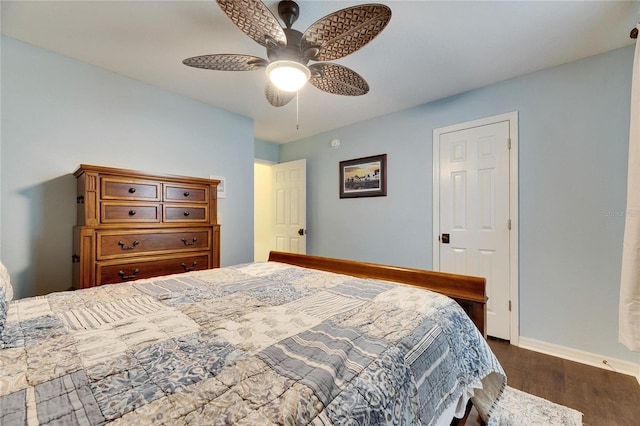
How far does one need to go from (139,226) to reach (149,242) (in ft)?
0.48

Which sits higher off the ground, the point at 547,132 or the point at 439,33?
the point at 439,33

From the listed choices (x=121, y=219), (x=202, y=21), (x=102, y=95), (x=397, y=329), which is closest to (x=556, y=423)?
(x=397, y=329)

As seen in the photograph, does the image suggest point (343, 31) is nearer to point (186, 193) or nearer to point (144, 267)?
point (186, 193)

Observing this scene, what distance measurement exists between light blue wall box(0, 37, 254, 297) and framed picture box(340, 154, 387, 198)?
1997 mm

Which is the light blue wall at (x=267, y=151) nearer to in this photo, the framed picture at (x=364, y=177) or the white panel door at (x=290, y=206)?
the white panel door at (x=290, y=206)

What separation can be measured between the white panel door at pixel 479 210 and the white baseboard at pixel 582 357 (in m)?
0.18

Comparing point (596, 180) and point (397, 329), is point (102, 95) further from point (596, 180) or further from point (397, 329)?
point (596, 180)

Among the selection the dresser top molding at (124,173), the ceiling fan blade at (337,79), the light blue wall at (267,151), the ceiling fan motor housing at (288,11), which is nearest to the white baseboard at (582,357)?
the ceiling fan blade at (337,79)

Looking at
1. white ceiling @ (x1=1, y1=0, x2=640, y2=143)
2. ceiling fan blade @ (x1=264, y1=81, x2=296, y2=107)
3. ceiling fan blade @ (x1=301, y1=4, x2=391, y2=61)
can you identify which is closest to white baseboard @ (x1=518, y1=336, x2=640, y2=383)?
Result: white ceiling @ (x1=1, y1=0, x2=640, y2=143)

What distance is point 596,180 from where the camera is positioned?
2.09m

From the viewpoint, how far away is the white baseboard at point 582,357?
194 cm

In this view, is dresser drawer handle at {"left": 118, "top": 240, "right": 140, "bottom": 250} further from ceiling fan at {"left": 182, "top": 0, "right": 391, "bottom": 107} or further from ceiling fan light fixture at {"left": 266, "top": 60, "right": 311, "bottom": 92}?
ceiling fan light fixture at {"left": 266, "top": 60, "right": 311, "bottom": 92}

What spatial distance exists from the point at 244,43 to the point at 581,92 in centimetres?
267

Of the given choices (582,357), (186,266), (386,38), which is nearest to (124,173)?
(186,266)
